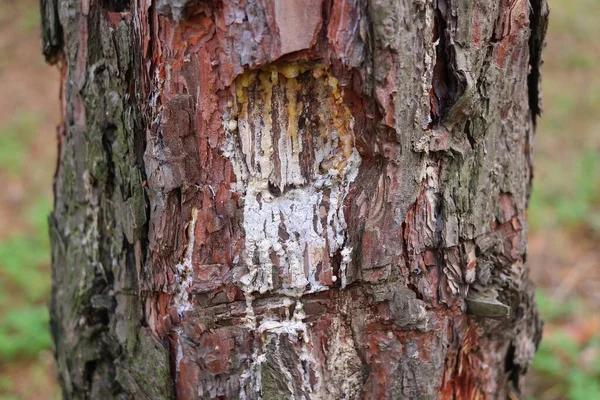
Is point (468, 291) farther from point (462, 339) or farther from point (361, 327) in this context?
point (361, 327)

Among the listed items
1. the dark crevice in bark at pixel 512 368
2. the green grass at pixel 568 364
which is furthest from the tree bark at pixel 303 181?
the green grass at pixel 568 364

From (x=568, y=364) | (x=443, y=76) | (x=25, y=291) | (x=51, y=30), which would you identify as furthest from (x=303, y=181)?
(x=25, y=291)

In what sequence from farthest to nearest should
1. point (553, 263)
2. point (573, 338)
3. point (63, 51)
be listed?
1. point (553, 263)
2. point (573, 338)
3. point (63, 51)

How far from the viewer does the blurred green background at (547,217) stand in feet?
8.98

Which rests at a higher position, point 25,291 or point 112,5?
point 112,5

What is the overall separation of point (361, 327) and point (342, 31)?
0.64 metres

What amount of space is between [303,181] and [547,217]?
299cm

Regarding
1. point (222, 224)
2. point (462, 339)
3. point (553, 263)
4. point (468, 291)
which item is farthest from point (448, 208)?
point (553, 263)

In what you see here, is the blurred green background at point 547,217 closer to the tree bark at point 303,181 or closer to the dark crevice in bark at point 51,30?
the tree bark at point 303,181

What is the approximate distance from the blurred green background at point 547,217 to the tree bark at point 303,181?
5.01 feet

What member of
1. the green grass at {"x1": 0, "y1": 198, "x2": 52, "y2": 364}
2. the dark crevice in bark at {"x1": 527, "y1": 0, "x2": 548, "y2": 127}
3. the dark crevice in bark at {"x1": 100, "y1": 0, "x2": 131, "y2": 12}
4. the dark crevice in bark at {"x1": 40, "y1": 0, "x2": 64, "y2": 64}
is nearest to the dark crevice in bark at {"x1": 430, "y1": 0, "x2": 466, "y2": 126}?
the dark crevice in bark at {"x1": 527, "y1": 0, "x2": 548, "y2": 127}

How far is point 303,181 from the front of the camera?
3.91 ft

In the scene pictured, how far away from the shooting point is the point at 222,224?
119cm

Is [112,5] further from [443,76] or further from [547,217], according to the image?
[547,217]
